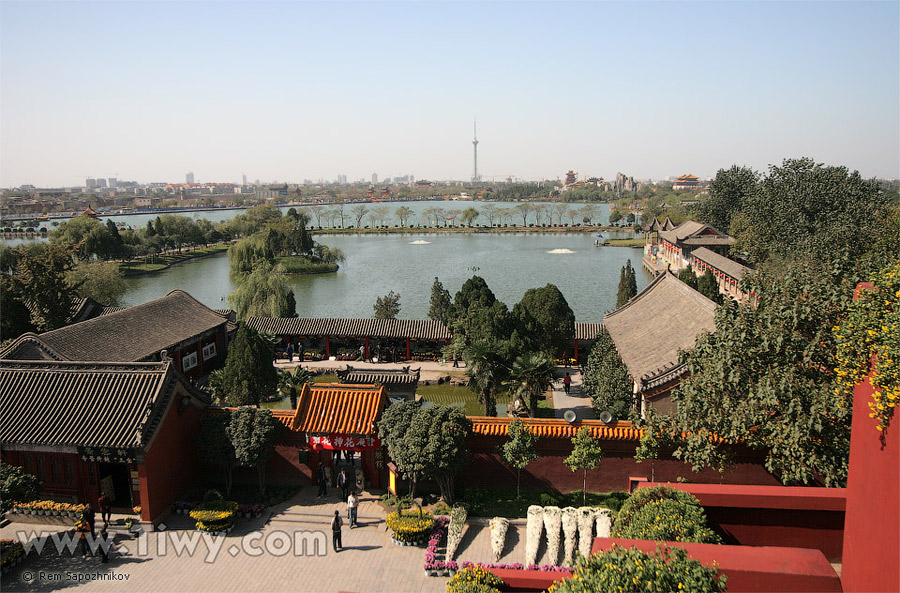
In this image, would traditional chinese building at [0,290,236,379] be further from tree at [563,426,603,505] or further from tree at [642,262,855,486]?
tree at [642,262,855,486]

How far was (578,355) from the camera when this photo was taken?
A: 21469 millimetres

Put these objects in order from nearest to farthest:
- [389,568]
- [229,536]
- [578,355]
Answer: [389,568]
[229,536]
[578,355]

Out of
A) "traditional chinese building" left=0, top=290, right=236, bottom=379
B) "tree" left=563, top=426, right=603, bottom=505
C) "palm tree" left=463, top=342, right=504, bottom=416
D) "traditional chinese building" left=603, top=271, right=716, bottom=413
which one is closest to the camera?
"tree" left=563, top=426, right=603, bottom=505

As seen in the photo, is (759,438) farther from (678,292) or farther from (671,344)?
(678,292)

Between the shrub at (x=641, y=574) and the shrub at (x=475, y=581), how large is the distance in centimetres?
173

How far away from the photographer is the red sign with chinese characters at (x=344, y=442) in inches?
464

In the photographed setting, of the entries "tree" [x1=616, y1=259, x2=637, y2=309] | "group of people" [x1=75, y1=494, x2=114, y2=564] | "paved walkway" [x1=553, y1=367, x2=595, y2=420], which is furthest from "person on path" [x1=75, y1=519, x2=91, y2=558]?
"tree" [x1=616, y1=259, x2=637, y2=309]

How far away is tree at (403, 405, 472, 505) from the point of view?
35.1 ft

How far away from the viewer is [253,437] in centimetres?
1162

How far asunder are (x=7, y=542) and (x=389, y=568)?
5.95 metres

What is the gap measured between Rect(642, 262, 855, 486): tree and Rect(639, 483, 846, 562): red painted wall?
635mm

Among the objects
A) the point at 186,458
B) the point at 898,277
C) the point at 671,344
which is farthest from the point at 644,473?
the point at 186,458

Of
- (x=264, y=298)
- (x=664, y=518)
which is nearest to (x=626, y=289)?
(x=264, y=298)

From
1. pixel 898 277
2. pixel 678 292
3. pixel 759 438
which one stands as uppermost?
pixel 898 277
